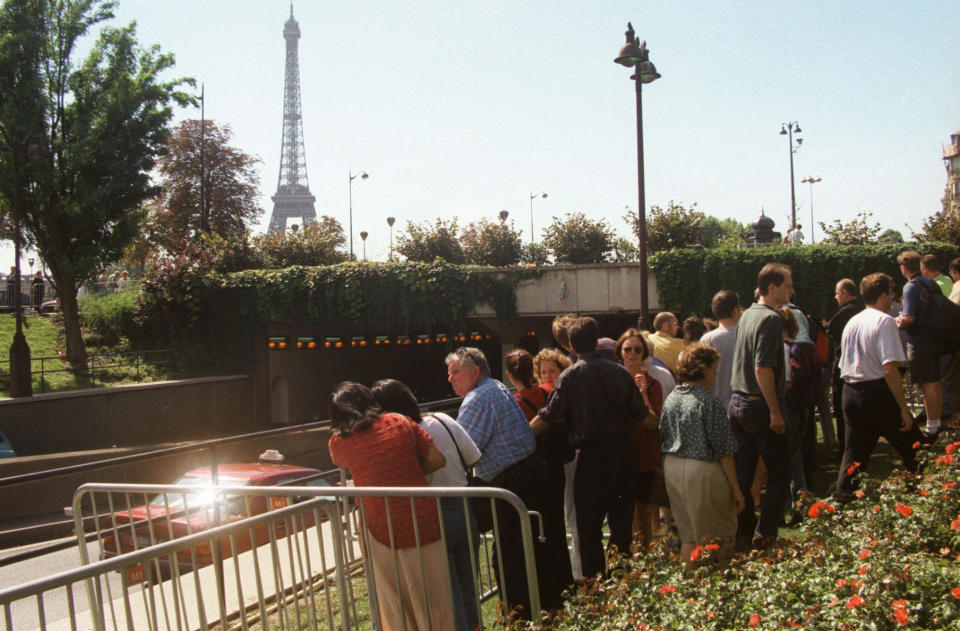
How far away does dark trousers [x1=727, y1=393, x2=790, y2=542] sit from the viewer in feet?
18.7

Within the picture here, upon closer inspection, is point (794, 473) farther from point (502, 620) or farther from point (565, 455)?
point (502, 620)

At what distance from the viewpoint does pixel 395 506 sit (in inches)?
171

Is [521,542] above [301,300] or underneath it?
underneath

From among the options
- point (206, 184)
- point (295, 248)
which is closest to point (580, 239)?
point (295, 248)

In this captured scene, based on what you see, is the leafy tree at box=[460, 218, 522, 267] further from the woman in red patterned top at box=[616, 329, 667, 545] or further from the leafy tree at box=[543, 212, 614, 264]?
the woman in red patterned top at box=[616, 329, 667, 545]

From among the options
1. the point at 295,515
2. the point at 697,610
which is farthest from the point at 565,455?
the point at 697,610

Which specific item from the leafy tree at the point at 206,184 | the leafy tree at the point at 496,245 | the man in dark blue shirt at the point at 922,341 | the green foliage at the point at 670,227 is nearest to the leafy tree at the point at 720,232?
the green foliage at the point at 670,227

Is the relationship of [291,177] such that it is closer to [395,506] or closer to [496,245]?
[496,245]

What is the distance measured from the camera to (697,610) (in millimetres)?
2910

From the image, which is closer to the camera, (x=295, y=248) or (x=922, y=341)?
(x=922, y=341)

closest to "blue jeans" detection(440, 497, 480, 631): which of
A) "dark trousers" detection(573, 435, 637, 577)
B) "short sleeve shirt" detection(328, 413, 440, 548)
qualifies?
"short sleeve shirt" detection(328, 413, 440, 548)

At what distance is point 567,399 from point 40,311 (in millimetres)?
38399

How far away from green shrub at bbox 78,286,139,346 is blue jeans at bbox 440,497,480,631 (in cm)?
2765

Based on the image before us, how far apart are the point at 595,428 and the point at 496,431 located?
0.67 m
